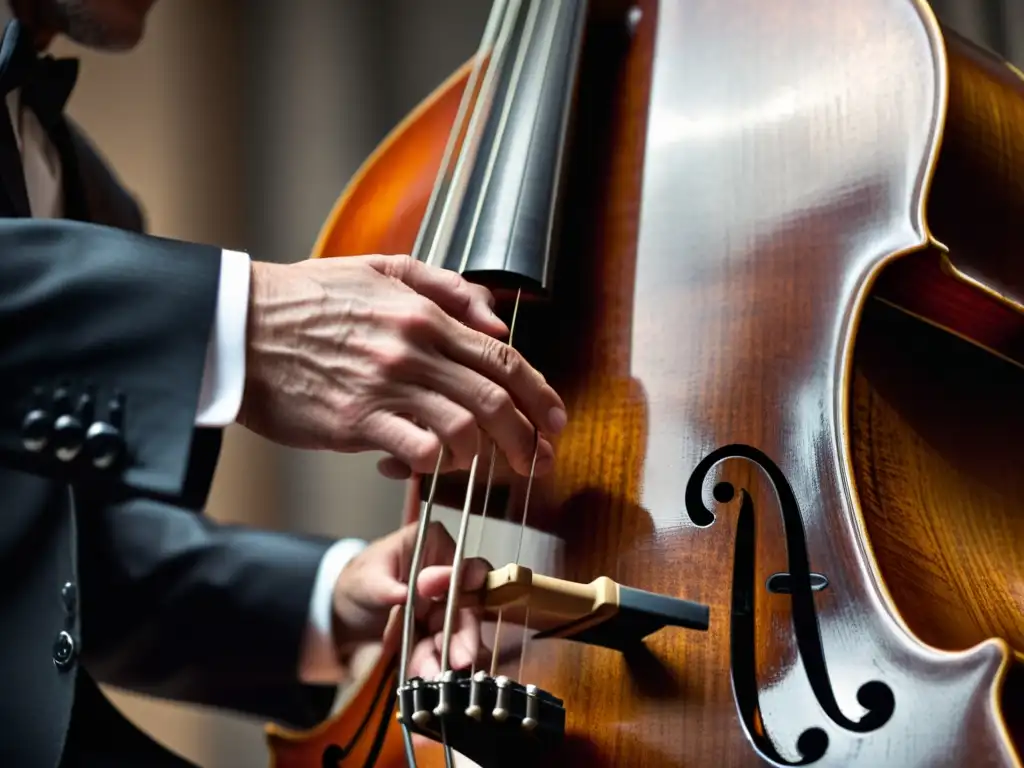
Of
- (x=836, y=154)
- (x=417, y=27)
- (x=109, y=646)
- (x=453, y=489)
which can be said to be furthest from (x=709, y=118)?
(x=417, y=27)

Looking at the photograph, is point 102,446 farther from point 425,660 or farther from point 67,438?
point 425,660

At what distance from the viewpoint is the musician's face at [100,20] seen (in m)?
1.02

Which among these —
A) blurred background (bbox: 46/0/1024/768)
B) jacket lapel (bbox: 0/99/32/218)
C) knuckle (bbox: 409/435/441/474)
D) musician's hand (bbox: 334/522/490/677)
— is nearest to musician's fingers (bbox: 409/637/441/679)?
musician's hand (bbox: 334/522/490/677)

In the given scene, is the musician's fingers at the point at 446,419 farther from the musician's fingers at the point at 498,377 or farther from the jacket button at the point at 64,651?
the jacket button at the point at 64,651

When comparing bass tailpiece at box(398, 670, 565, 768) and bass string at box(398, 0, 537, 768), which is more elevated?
bass string at box(398, 0, 537, 768)

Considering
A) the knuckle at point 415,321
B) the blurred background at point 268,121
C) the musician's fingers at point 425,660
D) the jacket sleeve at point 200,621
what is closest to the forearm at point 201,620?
the jacket sleeve at point 200,621

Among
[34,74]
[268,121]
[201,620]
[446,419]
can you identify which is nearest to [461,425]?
[446,419]

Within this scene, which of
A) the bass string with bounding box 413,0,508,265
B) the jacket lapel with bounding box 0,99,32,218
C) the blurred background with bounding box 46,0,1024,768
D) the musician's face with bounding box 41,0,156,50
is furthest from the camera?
the blurred background with bounding box 46,0,1024,768

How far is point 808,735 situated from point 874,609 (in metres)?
0.06

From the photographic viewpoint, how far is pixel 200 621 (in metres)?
0.88

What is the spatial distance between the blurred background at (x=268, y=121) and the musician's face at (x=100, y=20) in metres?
0.63

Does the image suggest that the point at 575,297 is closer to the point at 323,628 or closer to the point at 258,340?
the point at 258,340

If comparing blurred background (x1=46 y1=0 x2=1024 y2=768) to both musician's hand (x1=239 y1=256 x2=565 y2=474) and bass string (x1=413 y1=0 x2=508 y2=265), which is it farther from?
musician's hand (x1=239 y1=256 x2=565 y2=474)

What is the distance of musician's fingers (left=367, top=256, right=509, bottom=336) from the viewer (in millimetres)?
540
